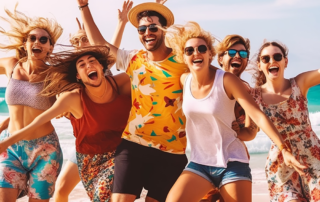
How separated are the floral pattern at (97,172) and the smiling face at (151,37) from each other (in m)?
1.18

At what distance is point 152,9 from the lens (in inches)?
214

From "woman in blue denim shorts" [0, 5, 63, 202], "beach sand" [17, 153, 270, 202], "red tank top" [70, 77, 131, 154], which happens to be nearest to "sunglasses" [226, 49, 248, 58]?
"red tank top" [70, 77, 131, 154]

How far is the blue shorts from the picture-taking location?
212 inches

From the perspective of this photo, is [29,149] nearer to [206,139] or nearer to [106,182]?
[106,182]

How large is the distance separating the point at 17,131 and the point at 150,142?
1.39 metres

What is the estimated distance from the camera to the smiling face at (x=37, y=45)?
5.78 metres

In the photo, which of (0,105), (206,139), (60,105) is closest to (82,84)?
(60,105)

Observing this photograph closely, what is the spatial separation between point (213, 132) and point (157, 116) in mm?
657

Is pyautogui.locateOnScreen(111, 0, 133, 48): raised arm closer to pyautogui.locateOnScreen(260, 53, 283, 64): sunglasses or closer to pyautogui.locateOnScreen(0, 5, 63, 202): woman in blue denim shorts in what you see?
pyautogui.locateOnScreen(0, 5, 63, 202): woman in blue denim shorts

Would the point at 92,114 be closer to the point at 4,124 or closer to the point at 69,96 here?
the point at 69,96

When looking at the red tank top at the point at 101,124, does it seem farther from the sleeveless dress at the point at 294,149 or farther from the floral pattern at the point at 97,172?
the sleeveless dress at the point at 294,149

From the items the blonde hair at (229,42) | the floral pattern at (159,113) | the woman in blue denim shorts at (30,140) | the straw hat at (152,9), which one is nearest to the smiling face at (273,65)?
the blonde hair at (229,42)

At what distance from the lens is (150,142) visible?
5.00m

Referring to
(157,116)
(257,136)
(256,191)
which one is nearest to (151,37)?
(157,116)
